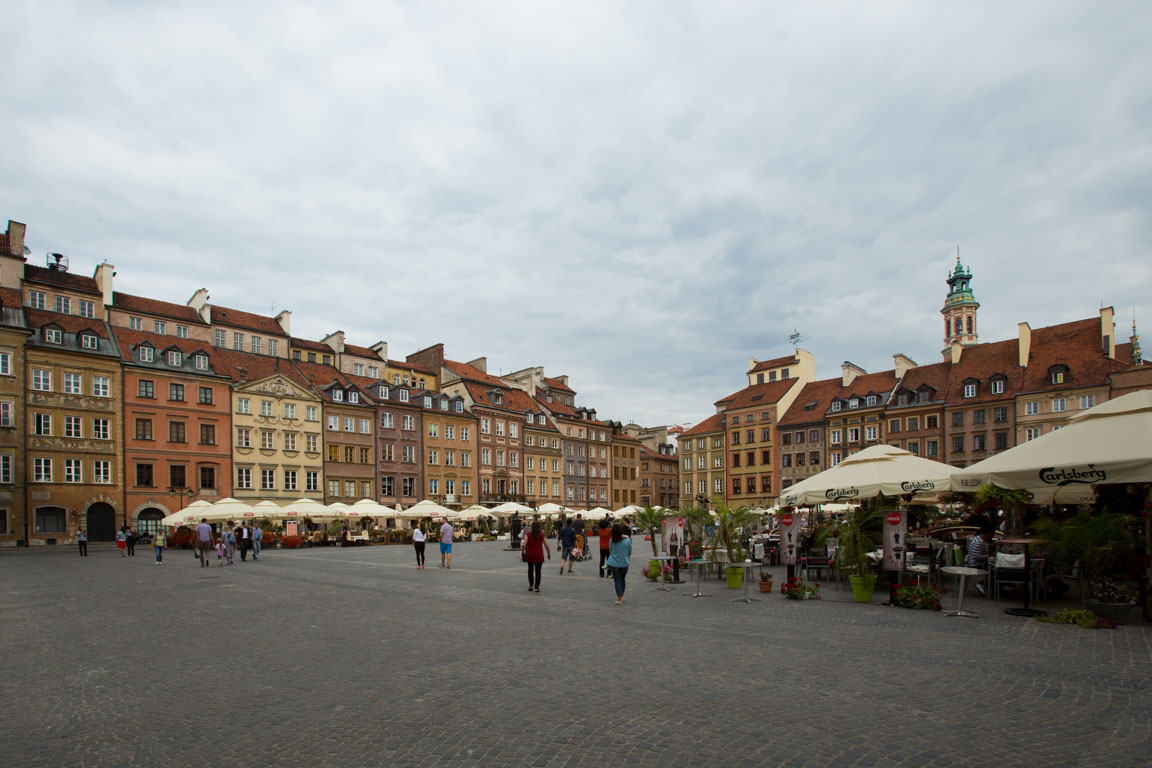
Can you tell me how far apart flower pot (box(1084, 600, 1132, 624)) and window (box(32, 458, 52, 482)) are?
50539mm

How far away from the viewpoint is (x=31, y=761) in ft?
19.3

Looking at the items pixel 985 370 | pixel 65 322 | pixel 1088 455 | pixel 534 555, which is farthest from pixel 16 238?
pixel 985 370

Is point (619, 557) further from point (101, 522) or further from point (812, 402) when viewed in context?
point (812, 402)

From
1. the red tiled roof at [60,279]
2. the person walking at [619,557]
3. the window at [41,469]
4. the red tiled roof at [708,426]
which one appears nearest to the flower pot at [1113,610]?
the person walking at [619,557]

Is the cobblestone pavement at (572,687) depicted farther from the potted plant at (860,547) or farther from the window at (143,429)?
the window at (143,429)

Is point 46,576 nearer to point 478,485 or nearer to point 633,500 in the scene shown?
point 478,485

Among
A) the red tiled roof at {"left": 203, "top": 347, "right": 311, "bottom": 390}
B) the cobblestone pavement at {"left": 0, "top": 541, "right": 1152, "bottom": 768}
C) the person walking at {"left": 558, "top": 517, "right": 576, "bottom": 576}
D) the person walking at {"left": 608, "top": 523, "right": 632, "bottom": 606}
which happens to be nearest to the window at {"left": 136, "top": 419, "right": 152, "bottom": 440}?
the red tiled roof at {"left": 203, "top": 347, "right": 311, "bottom": 390}

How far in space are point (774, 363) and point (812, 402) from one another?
7838 millimetres

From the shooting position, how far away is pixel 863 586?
46.5 ft

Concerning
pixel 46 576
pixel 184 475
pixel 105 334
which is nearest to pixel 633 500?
pixel 184 475

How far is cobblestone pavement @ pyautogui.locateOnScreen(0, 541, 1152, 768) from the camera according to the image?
5902mm

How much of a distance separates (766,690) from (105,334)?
52.3 meters

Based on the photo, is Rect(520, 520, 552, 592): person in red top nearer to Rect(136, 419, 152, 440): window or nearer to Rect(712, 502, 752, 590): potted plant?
Rect(712, 502, 752, 590): potted plant

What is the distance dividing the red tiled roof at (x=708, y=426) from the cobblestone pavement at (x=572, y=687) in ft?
222
